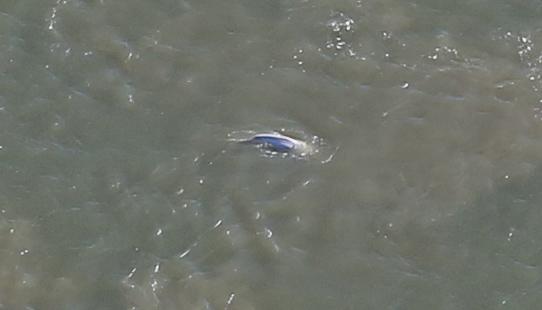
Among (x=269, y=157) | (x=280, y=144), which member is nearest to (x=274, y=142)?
(x=280, y=144)

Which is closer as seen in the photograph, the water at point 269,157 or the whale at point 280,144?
the water at point 269,157

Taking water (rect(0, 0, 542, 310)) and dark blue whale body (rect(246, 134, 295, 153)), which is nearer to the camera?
water (rect(0, 0, 542, 310))

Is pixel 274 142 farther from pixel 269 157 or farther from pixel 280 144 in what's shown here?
pixel 269 157

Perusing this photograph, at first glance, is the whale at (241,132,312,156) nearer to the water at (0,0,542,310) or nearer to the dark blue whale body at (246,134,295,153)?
the dark blue whale body at (246,134,295,153)

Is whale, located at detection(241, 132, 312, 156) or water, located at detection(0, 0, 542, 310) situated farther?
whale, located at detection(241, 132, 312, 156)

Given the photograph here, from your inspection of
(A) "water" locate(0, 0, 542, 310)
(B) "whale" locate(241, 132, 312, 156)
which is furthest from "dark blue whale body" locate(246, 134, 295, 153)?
(A) "water" locate(0, 0, 542, 310)

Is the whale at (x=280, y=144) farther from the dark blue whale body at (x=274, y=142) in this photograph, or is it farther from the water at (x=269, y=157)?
the water at (x=269, y=157)

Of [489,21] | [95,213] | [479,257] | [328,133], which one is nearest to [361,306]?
[479,257]

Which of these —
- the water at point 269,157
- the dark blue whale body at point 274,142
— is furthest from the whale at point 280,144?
the water at point 269,157
